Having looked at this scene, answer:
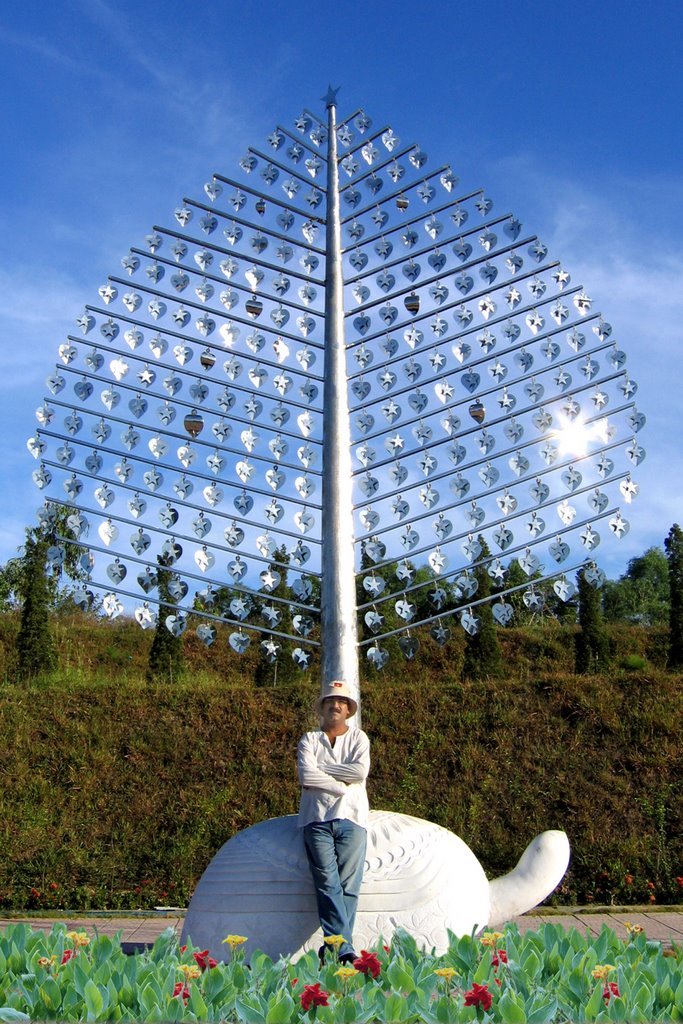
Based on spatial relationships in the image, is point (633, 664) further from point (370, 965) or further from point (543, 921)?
point (370, 965)

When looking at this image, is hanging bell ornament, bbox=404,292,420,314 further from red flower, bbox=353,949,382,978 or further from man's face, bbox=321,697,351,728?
red flower, bbox=353,949,382,978

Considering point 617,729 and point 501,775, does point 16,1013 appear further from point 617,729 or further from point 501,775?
point 617,729

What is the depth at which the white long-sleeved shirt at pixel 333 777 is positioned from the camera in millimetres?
3682

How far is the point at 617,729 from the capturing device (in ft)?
26.9

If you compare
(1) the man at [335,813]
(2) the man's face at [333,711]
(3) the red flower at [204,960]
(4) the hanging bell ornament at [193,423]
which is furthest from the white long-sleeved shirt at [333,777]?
(4) the hanging bell ornament at [193,423]

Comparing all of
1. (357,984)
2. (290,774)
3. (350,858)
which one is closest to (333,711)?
(350,858)

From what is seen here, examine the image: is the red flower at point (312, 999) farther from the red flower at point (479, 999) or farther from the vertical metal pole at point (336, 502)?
the vertical metal pole at point (336, 502)

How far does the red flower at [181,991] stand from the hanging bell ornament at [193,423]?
11.4 ft

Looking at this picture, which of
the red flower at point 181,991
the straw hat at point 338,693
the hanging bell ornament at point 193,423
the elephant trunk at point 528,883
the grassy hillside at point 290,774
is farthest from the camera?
the grassy hillside at point 290,774

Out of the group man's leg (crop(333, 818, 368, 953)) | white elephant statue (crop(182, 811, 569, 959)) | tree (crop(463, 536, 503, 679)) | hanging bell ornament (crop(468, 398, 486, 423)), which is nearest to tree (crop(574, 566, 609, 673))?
tree (crop(463, 536, 503, 679))

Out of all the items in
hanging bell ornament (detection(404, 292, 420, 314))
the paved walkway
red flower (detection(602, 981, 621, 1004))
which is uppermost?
hanging bell ornament (detection(404, 292, 420, 314))

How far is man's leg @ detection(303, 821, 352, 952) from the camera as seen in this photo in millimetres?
3398

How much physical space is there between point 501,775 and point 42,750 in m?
3.99

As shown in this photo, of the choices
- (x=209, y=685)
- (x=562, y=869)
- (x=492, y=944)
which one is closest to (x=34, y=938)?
(x=492, y=944)
